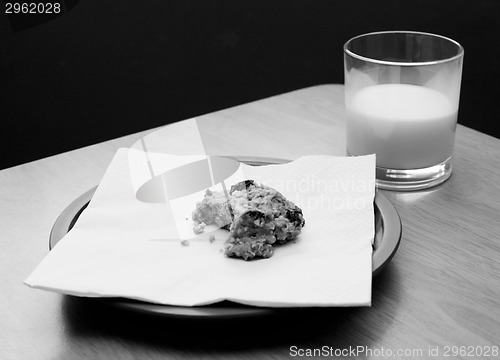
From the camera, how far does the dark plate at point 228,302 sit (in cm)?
59

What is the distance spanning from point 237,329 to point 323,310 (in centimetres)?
8

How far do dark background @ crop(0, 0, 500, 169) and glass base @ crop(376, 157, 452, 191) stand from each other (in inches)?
46.4

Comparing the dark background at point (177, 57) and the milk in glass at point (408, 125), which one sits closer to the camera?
the milk in glass at point (408, 125)

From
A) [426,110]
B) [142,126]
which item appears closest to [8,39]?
[142,126]

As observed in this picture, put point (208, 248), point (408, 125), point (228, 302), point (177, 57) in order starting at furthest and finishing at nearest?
point (177, 57) < point (408, 125) < point (208, 248) < point (228, 302)

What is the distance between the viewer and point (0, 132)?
6.28ft

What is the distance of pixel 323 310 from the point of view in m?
0.61

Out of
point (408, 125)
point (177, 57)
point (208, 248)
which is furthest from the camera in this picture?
point (177, 57)

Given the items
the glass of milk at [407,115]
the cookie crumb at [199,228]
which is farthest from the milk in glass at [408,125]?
the cookie crumb at [199,228]

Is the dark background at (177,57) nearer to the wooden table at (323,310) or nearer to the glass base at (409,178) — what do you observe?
the wooden table at (323,310)

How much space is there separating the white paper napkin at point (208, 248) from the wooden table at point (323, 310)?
29 millimetres

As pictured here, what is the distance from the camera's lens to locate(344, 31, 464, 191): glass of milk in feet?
3.06

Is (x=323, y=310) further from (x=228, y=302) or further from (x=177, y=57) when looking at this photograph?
(x=177, y=57)

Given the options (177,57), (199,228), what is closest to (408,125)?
(199,228)
